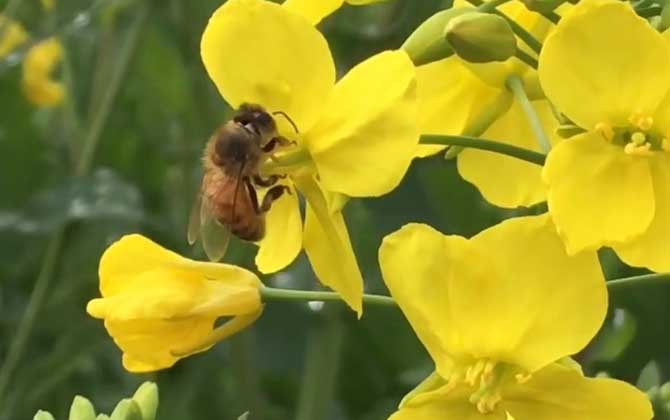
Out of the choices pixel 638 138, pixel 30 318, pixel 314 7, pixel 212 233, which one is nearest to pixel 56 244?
pixel 30 318

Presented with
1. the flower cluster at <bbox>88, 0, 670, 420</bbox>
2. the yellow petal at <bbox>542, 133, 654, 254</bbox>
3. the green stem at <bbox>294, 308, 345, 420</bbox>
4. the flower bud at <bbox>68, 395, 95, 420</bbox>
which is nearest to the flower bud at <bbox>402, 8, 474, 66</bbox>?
the flower cluster at <bbox>88, 0, 670, 420</bbox>

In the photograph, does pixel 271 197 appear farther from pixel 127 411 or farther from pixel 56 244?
pixel 56 244

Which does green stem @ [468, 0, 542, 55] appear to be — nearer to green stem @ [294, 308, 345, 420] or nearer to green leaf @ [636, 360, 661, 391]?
green leaf @ [636, 360, 661, 391]

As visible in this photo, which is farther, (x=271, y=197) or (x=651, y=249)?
(x=271, y=197)

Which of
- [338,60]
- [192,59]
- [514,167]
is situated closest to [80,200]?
[192,59]

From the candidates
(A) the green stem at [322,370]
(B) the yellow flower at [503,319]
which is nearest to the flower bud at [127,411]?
(B) the yellow flower at [503,319]

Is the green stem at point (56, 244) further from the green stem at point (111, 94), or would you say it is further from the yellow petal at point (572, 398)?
the yellow petal at point (572, 398)

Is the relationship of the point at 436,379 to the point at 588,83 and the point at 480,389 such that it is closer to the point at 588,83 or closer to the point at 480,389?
the point at 480,389
